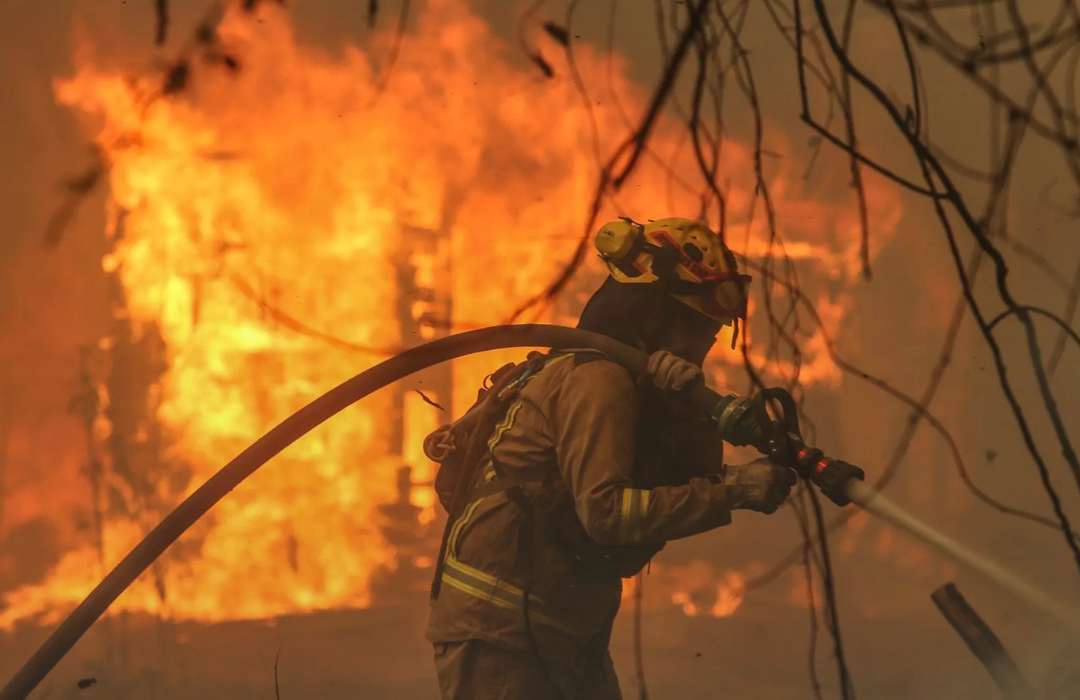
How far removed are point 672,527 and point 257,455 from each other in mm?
727

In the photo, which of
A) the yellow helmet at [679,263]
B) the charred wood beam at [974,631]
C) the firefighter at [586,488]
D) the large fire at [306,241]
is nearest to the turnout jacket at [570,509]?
the firefighter at [586,488]

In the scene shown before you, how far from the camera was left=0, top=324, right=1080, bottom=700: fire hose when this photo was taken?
135cm

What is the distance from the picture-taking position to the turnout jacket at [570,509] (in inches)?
50.0

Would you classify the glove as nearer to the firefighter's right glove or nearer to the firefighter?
the firefighter

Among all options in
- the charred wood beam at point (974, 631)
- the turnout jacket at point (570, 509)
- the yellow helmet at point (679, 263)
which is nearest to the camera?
the turnout jacket at point (570, 509)

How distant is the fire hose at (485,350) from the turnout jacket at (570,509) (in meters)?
0.08

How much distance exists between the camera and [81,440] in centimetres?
156

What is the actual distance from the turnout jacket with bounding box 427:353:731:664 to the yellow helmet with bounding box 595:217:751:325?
165mm

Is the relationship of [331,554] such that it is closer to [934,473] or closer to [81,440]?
[81,440]

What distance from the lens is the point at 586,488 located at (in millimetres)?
1263

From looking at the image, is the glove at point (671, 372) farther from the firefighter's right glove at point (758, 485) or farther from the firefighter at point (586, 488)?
the firefighter's right glove at point (758, 485)

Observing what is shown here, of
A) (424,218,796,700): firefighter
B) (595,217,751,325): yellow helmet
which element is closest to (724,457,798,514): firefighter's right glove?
(424,218,796,700): firefighter

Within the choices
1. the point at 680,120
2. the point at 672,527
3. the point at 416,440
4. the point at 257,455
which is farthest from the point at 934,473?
the point at 257,455

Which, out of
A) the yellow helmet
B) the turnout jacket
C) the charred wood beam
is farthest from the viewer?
the charred wood beam
